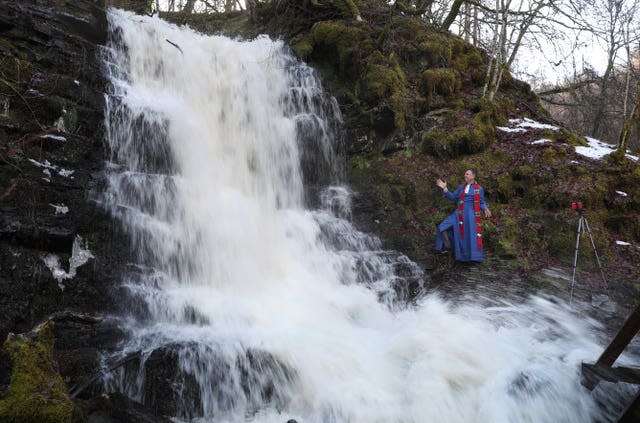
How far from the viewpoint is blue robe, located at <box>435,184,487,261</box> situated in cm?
771

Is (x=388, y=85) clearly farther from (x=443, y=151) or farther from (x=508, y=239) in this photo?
(x=508, y=239)

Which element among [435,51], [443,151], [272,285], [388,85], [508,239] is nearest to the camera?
[272,285]

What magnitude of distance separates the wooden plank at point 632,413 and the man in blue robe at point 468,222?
4.38m

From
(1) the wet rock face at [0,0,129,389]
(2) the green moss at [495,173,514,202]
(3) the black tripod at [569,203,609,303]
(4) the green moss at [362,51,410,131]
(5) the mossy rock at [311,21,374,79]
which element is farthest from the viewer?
(5) the mossy rock at [311,21,374,79]

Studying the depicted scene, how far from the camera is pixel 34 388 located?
2.77 m

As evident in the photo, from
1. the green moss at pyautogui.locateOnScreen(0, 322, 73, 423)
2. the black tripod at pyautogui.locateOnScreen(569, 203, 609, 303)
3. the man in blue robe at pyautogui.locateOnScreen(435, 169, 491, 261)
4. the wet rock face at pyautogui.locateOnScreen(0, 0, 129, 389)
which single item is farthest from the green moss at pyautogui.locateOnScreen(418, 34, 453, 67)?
the green moss at pyautogui.locateOnScreen(0, 322, 73, 423)

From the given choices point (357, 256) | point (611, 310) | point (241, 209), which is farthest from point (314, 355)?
point (611, 310)

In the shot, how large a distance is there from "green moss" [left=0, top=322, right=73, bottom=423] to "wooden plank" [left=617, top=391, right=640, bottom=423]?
421cm

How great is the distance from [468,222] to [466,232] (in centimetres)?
20

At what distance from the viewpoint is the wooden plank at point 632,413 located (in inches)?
132

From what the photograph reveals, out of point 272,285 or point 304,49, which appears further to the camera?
point 304,49

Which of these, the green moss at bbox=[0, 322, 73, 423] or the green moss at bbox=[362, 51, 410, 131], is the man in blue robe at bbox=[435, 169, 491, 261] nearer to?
the green moss at bbox=[362, 51, 410, 131]

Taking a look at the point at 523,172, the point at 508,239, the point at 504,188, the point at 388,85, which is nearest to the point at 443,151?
the point at 504,188

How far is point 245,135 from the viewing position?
9.55 meters
